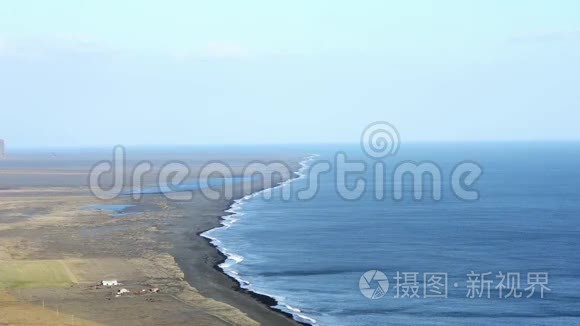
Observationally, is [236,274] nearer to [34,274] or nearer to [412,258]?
[412,258]

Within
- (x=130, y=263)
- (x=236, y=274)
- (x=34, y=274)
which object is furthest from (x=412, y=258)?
(x=34, y=274)

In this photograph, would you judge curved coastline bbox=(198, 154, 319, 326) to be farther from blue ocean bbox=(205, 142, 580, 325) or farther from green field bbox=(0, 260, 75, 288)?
green field bbox=(0, 260, 75, 288)

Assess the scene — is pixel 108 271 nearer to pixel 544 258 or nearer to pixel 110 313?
pixel 110 313

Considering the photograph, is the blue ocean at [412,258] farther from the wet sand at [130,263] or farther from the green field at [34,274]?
the green field at [34,274]

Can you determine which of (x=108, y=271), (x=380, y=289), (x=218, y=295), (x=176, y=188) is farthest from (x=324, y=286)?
(x=176, y=188)

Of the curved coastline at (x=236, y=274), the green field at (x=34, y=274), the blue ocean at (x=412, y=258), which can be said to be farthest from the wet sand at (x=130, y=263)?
the blue ocean at (x=412, y=258)
